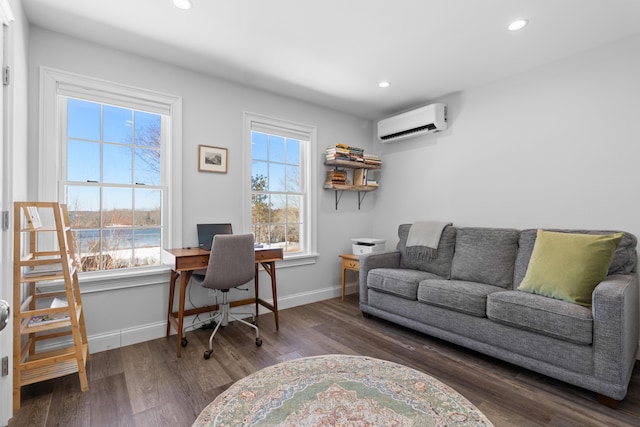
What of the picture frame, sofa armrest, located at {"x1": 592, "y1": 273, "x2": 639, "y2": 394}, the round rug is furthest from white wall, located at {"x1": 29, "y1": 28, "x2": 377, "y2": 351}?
sofa armrest, located at {"x1": 592, "y1": 273, "x2": 639, "y2": 394}

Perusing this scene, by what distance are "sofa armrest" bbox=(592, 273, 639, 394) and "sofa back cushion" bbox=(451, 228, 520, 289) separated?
34.8 inches

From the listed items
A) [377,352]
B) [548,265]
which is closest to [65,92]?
[377,352]

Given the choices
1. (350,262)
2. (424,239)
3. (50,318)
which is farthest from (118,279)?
(424,239)

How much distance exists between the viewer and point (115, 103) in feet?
8.82

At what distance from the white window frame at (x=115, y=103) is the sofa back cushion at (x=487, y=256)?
2734 mm

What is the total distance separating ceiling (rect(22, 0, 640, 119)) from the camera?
215 centimetres

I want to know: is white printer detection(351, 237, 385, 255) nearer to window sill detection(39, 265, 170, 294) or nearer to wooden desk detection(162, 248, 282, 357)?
wooden desk detection(162, 248, 282, 357)

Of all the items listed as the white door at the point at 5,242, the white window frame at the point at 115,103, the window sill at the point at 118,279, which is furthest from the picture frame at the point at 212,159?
the white door at the point at 5,242

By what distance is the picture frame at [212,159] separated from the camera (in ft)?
10.2

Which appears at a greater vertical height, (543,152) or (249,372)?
(543,152)

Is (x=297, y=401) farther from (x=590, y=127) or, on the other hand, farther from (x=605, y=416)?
(x=590, y=127)

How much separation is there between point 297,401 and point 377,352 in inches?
37.4

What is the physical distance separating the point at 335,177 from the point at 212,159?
1537mm

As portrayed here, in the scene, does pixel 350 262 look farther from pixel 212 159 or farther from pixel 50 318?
pixel 50 318
